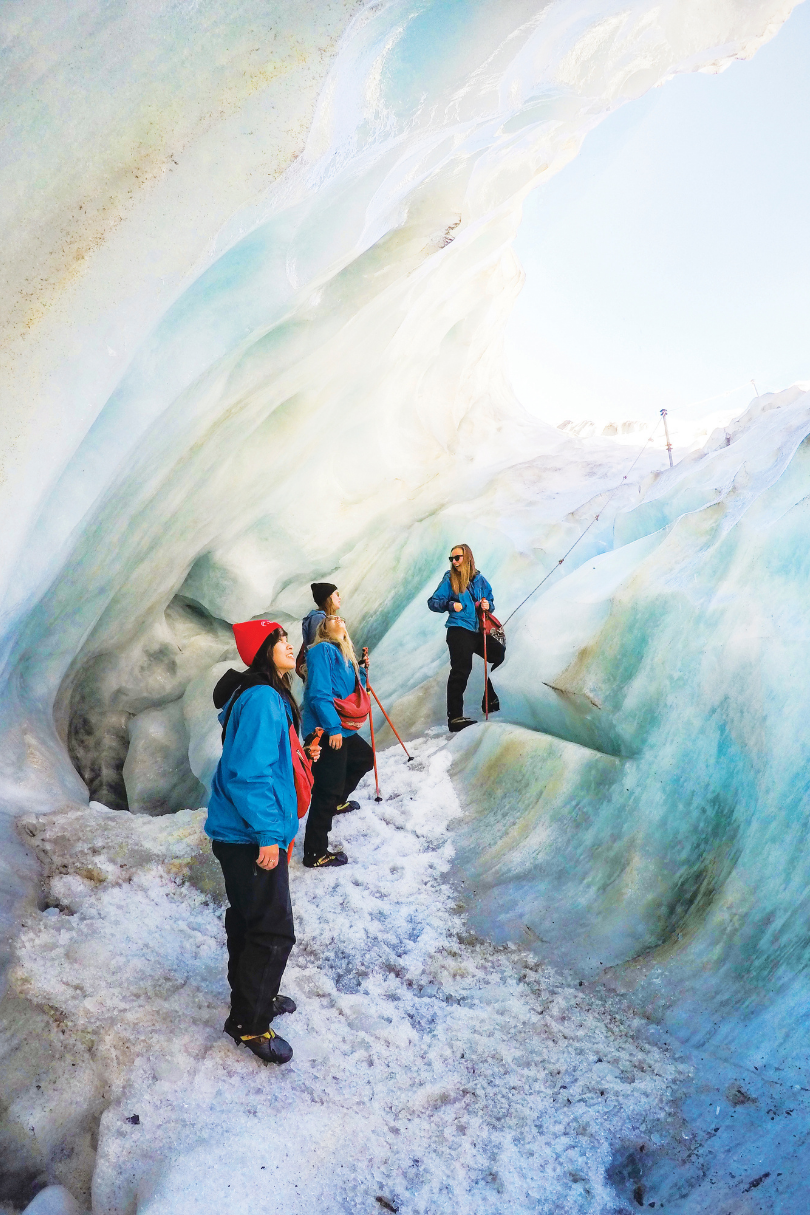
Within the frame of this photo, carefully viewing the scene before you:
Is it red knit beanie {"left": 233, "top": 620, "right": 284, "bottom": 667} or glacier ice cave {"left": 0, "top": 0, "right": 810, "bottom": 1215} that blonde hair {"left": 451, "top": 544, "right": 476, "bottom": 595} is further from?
red knit beanie {"left": 233, "top": 620, "right": 284, "bottom": 667}

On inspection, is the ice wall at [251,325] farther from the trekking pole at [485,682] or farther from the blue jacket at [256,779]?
the blue jacket at [256,779]

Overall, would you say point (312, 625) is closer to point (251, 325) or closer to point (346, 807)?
point (346, 807)

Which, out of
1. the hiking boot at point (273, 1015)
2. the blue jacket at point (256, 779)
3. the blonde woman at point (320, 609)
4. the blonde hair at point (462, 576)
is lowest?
the hiking boot at point (273, 1015)

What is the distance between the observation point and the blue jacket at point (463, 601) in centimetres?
543

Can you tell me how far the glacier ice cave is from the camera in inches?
86.1

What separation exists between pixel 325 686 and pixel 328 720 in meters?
0.16

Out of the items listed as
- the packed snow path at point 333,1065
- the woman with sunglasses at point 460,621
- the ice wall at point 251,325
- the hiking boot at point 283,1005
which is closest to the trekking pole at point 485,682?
the woman with sunglasses at point 460,621

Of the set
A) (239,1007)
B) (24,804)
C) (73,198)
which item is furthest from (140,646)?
(239,1007)

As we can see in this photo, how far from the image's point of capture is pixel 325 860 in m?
3.77

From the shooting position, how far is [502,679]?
208 inches

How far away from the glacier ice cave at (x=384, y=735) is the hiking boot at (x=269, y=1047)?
0.17ft

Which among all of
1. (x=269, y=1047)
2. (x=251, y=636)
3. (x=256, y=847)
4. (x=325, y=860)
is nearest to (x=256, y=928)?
(x=256, y=847)

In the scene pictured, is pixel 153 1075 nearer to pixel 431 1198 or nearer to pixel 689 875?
pixel 431 1198

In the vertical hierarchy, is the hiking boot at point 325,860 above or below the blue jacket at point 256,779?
below
